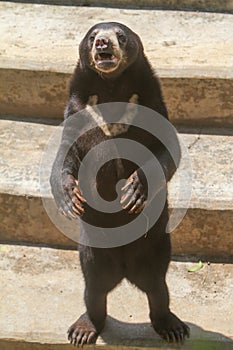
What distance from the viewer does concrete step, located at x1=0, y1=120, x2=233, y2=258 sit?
445 cm

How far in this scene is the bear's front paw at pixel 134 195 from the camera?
3.44 m

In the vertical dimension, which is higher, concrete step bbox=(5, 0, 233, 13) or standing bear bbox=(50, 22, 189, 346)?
standing bear bbox=(50, 22, 189, 346)

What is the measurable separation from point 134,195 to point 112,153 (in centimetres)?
28

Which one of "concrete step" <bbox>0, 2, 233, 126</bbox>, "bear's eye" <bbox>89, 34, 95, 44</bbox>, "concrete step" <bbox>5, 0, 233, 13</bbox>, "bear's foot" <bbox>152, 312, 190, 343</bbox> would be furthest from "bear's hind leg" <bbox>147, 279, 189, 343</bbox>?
"concrete step" <bbox>5, 0, 233, 13</bbox>

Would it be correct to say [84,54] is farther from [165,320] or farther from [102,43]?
[165,320]

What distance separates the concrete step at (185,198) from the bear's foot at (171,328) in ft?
2.30

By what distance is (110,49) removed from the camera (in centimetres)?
352

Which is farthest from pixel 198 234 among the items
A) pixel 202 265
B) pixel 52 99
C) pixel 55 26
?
pixel 55 26

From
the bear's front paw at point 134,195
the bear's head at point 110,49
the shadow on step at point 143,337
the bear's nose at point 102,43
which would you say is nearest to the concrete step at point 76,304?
the shadow on step at point 143,337

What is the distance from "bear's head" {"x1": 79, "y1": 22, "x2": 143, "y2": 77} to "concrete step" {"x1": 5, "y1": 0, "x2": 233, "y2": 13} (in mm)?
2260

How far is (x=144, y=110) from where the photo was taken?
3609 millimetres

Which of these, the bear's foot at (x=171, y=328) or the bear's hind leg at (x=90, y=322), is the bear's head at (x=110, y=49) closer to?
the bear's hind leg at (x=90, y=322)

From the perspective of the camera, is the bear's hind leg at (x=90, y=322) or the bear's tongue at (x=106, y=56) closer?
the bear's tongue at (x=106, y=56)

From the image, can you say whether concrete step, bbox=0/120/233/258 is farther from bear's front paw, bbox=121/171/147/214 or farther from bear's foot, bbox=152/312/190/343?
bear's front paw, bbox=121/171/147/214
